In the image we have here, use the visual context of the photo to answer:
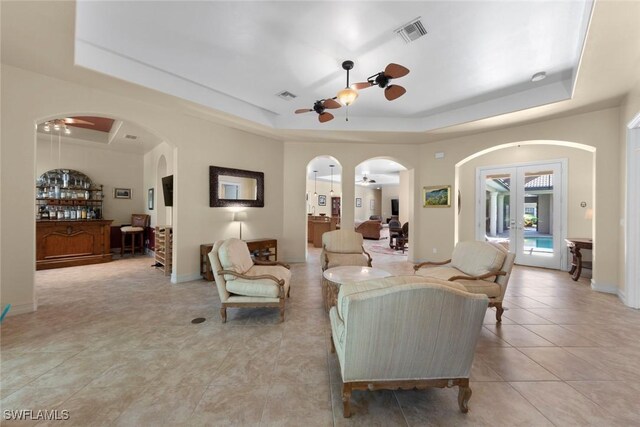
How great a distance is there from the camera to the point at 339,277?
326 centimetres

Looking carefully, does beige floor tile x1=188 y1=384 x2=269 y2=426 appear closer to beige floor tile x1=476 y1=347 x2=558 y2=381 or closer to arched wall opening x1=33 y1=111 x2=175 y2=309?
beige floor tile x1=476 y1=347 x2=558 y2=381

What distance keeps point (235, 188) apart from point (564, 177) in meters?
7.43

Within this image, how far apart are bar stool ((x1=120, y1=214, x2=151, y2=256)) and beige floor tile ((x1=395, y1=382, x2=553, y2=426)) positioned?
26.1 feet

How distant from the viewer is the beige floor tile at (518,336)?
2.70 m

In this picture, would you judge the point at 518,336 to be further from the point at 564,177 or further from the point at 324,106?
the point at 564,177

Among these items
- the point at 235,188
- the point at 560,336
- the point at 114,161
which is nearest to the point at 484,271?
the point at 560,336

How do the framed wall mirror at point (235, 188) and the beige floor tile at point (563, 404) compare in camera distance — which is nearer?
the beige floor tile at point (563, 404)

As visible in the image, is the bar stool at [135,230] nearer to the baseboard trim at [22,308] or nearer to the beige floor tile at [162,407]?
the baseboard trim at [22,308]

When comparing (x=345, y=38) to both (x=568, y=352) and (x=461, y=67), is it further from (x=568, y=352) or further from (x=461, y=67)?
(x=568, y=352)

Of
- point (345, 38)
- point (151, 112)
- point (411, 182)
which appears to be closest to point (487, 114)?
point (411, 182)

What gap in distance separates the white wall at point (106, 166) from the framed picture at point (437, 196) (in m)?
8.44

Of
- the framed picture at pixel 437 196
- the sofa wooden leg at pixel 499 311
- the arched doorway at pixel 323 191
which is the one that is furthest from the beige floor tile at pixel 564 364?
the arched doorway at pixel 323 191

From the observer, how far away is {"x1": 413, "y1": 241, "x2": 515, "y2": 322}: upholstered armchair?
3125 millimetres
